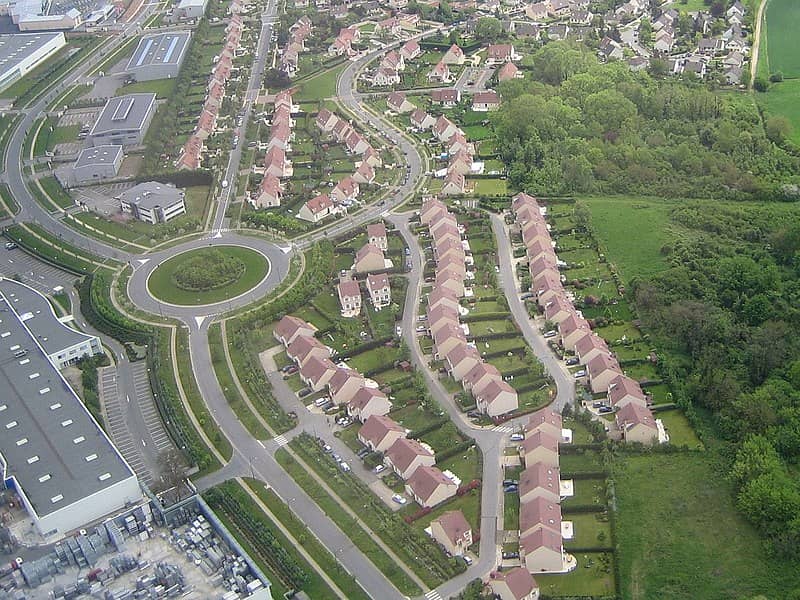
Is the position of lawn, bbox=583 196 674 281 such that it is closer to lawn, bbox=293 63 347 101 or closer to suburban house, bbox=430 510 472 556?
suburban house, bbox=430 510 472 556

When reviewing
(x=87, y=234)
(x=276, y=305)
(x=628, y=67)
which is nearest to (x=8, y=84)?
(x=87, y=234)

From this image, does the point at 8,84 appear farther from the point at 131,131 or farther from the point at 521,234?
the point at 521,234

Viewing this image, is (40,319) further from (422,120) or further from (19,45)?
(19,45)

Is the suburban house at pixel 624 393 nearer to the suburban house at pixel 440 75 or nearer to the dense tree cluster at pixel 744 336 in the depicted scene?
the dense tree cluster at pixel 744 336

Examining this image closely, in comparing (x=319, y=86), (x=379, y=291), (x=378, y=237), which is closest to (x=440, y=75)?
(x=319, y=86)

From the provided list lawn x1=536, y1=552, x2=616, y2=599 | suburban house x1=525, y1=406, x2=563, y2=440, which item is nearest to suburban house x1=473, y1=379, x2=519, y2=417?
suburban house x1=525, y1=406, x2=563, y2=440

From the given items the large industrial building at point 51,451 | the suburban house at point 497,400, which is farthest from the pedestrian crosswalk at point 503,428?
the large industrial building at point 51,451
